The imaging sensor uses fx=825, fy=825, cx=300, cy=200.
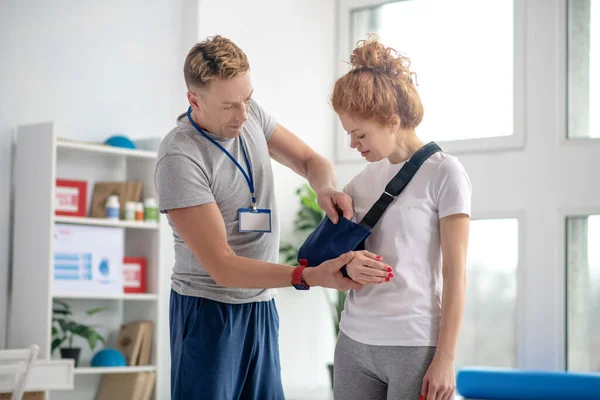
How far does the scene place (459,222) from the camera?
171 cm

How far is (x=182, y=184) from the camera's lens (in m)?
1.97

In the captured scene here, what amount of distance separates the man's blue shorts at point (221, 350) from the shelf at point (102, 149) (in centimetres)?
225

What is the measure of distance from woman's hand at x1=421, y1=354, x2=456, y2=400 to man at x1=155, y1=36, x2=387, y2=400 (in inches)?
13.6

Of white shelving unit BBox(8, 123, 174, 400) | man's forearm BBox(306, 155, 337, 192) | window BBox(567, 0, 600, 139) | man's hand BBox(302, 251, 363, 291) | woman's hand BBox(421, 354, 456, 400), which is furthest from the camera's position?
window BBox(567, 0, 600, 139)

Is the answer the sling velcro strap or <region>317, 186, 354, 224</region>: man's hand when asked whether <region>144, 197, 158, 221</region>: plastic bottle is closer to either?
<region>317, 186, 354, 224</region>: man's hand

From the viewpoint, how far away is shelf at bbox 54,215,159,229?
13.5 feet

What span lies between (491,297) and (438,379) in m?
3.25

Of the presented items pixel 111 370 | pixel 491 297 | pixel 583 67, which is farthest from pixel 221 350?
pixel 583 67

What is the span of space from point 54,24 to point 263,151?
271 centimetres

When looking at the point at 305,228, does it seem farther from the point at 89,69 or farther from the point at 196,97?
the point at 196,97

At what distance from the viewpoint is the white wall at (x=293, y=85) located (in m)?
4.97

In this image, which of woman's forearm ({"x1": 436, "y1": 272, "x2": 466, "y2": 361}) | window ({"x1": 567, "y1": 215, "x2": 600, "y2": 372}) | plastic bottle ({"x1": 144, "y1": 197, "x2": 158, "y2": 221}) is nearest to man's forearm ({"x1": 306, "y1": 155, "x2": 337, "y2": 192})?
woman's forearm ({"x1": 436, "y1": 272, "x2": 466, "y2": 361})

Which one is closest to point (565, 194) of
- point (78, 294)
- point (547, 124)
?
point (547, 124)

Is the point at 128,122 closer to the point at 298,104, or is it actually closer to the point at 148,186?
the point at 148,186
